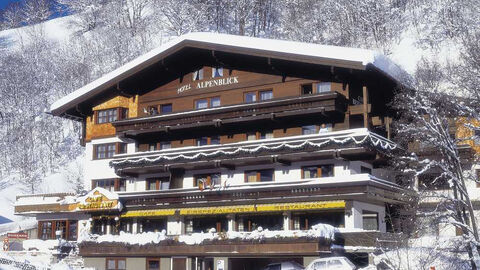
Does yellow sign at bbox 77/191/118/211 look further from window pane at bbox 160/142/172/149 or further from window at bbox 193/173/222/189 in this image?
window at bbox 193/173/222/189

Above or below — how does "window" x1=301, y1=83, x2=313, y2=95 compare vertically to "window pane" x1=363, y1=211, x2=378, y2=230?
above

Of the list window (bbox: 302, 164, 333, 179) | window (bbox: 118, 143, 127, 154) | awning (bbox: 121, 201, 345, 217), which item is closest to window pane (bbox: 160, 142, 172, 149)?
window (bbox: 118, 143, 127, 154)

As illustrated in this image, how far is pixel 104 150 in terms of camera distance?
5016 cm

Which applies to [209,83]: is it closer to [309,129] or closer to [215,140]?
[215,140]

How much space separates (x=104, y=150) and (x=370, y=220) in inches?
859

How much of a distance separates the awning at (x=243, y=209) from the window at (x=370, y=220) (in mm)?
2468

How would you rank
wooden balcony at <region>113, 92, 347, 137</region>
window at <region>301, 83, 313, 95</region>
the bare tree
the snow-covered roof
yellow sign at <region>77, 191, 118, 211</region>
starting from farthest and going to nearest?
yellow sign at <region>77, 191, 118, 211</region> → window at <region>301, 83, 313, 95</region> → wooden balcony at <region>113, 92, 347, 137</region> → the snow-covered roof → the bare tree

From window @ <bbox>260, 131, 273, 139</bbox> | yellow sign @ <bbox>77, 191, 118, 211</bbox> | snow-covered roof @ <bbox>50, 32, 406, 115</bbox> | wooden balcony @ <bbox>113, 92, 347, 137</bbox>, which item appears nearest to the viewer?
snow-covered roof @ <bbox>50, 32, 406, 115</bbox>

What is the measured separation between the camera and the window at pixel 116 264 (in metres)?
41.5

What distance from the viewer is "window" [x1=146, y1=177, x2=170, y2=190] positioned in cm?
4568

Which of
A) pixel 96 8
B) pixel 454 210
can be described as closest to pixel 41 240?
pixel 454 210

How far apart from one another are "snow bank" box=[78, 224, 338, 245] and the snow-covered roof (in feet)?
32.0

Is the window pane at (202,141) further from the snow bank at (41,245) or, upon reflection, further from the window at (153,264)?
the snow bank at (41,245)

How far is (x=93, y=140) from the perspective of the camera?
50.6 meters
